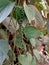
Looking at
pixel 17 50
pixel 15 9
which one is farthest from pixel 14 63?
pixel 15 9

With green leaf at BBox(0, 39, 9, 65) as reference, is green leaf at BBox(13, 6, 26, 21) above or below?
above

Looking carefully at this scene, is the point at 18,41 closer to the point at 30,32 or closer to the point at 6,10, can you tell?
the point at 30,32

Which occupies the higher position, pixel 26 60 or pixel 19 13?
pixel 19 13

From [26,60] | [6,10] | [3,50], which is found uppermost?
[6,10]

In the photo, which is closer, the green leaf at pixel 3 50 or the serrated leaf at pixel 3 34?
the green leaf at pixel 3 50

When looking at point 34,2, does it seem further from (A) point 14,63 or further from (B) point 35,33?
(A) point 14,63

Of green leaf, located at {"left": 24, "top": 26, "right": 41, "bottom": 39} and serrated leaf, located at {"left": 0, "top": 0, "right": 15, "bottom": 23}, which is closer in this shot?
serrated leaf, located at {"left": 0, "top": 0, "right": 15, "bottom": 23}

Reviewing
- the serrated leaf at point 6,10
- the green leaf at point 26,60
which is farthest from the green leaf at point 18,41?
the serrated leaf at point 6,10

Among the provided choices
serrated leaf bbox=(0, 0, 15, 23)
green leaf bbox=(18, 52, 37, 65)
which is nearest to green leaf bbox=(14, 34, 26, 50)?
green leaf bbox=(18, 52, 37, 65)

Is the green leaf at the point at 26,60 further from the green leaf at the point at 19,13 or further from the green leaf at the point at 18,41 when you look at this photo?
the green leaf at the point at 19,13

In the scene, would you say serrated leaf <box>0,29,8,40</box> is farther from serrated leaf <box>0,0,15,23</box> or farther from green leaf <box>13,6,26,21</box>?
serrated leaf <box>0,0,15,23</box>

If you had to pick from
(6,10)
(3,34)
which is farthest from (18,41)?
(6,10)

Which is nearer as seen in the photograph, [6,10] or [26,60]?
[6,10]
